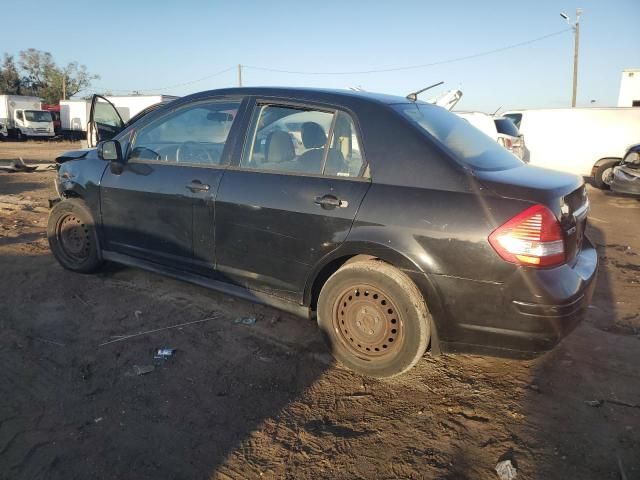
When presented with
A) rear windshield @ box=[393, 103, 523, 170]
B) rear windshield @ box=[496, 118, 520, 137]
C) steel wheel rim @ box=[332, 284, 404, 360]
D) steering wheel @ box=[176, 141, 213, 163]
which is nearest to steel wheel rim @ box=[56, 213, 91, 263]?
steering wheel @ box=[176, 141, 213, 163]

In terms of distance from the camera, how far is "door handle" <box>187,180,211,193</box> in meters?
3.42

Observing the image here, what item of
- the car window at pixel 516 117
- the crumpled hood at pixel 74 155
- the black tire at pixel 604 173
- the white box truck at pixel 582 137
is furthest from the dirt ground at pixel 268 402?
the car window at pixel 516 117

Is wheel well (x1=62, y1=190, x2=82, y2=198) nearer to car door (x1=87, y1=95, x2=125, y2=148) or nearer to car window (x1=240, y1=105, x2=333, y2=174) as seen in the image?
car window (x1=240, y1=105, x2=333, y2=174)

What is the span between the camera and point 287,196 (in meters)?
3.07

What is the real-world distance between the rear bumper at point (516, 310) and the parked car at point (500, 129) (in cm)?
717

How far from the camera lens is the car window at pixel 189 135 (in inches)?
139

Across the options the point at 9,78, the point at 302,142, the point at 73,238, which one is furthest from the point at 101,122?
the point at 9,78

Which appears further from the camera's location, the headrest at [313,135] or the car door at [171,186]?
the car door at [171,186]

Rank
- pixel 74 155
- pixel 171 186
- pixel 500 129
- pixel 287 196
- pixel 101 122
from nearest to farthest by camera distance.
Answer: pixel 287 196 < pixel 171 186 < pixel 74 155 < pixel 101 122 < pixel 500 129

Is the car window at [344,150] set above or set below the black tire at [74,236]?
above

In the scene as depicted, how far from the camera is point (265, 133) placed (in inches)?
133

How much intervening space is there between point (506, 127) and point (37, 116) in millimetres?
31739

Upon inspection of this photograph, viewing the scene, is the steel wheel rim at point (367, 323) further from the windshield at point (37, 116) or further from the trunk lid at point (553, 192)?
the windshield at point (37, 116)

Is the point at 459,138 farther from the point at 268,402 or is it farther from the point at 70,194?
the point at 70,194
